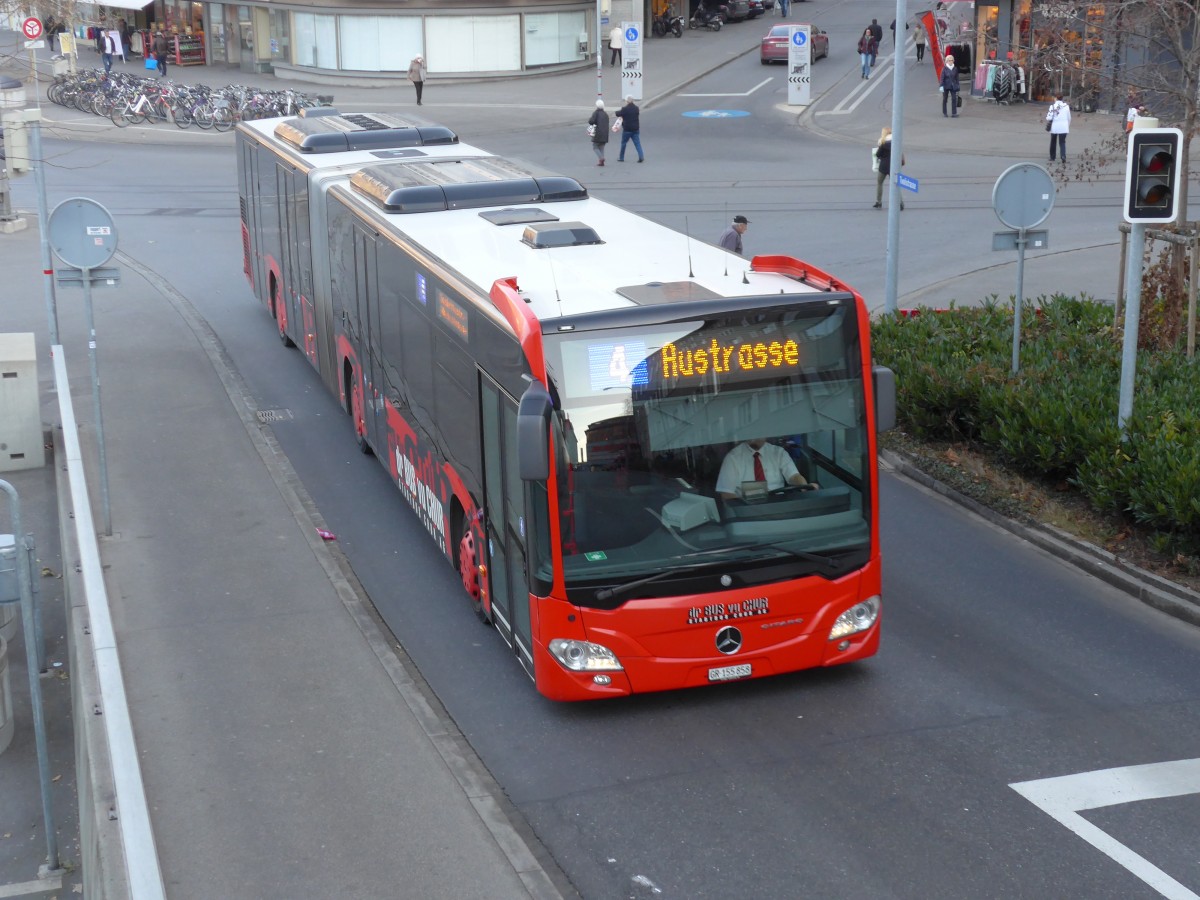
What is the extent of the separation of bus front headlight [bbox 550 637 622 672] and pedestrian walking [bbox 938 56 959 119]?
3478 cm

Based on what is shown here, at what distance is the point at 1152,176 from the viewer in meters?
12.2

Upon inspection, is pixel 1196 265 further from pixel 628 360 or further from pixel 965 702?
pixel 628 360

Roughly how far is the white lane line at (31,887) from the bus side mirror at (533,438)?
385 centimetres

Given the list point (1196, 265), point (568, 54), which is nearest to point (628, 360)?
point (1196, 265)

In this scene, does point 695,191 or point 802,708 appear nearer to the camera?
point 802,708

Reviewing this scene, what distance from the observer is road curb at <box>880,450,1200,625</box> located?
11.0m

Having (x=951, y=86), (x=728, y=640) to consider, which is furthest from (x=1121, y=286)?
(x=951, y=86)

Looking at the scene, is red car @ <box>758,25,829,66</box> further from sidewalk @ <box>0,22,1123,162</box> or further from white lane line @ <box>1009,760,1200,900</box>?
white lane line @ <box>1009,760,1200,900</box>

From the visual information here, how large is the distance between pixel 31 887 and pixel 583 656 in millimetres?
3690

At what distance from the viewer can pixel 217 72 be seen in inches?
2226

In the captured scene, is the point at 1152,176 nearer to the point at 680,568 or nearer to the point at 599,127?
the point at 680,568

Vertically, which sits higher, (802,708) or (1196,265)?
(1196,265)

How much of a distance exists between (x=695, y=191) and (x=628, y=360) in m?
22.7

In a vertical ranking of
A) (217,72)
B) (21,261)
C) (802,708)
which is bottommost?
(802,708)
